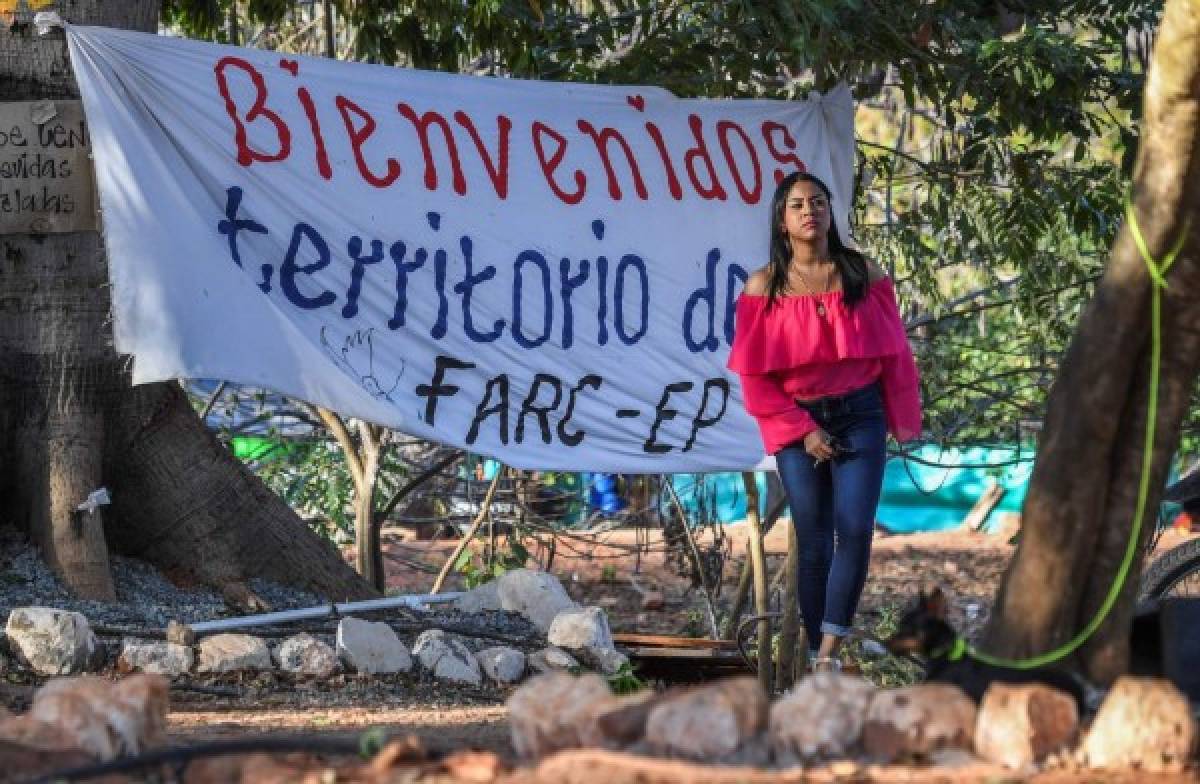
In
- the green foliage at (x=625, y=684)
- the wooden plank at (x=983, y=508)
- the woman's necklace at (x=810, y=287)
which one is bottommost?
the green foliage at (x=625, y=684)

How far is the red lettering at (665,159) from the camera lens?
25.2ft

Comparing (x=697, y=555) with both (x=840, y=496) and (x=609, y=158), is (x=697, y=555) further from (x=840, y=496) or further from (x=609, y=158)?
(x=840, y=496)

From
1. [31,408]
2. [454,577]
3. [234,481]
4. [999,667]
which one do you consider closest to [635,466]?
[234,481]

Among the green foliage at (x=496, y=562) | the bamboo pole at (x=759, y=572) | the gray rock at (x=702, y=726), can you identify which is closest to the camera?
the gray rock at (x=702, y=726)

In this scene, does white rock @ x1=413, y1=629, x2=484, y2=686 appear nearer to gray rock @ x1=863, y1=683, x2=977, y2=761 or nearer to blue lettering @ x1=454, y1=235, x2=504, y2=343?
blue lettering @ x1=454, y1=235, x2=504, y2=343

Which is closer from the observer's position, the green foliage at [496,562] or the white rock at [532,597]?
the white rock at [532,597]

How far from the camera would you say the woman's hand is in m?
5.99

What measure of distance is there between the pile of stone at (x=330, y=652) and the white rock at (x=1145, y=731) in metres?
3.29

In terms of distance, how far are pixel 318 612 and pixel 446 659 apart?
0.62 meters

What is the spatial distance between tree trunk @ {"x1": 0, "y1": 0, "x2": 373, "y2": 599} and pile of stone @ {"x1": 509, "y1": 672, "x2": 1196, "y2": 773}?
3342mm

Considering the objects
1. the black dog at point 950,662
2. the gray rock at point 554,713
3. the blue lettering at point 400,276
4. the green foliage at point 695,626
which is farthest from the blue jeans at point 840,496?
the green foliage at point 695,626

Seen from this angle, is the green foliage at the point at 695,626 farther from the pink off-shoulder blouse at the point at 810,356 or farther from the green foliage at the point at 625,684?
the pink off-shoulder blouse at the point at 810,356

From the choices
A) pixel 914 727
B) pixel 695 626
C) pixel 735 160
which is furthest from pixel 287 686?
pixel 695 626

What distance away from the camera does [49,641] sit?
6594 mm
